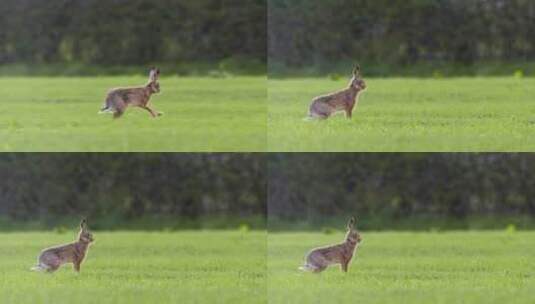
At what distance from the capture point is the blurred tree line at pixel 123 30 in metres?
3.53

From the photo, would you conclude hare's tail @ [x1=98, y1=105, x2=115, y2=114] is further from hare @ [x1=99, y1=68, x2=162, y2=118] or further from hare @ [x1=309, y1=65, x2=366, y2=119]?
hare @ [x1=309, y1=65, x2=366, y2=119]

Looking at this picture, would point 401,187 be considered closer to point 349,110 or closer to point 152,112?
point 349,110

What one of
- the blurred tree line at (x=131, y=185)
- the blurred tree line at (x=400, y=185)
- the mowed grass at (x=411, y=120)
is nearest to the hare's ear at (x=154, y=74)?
the blurred tree line at (x=131, y=185)

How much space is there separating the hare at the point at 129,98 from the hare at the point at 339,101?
24.7 inches

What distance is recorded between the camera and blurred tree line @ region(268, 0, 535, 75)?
3480 millimetres

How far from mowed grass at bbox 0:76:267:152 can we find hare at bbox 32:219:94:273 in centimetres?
35

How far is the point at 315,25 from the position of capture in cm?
348

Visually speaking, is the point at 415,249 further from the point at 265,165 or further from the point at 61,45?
the point at 61,45

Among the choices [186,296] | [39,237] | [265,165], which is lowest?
[186,296]

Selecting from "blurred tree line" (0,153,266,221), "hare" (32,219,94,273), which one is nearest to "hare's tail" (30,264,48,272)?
"hare" (32,219,94,273)

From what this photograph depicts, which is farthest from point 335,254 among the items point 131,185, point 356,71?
point 131,185

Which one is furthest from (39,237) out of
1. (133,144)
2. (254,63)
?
(254,63)

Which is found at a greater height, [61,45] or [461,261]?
[61,45]

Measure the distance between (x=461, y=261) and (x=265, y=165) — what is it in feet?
2.85
